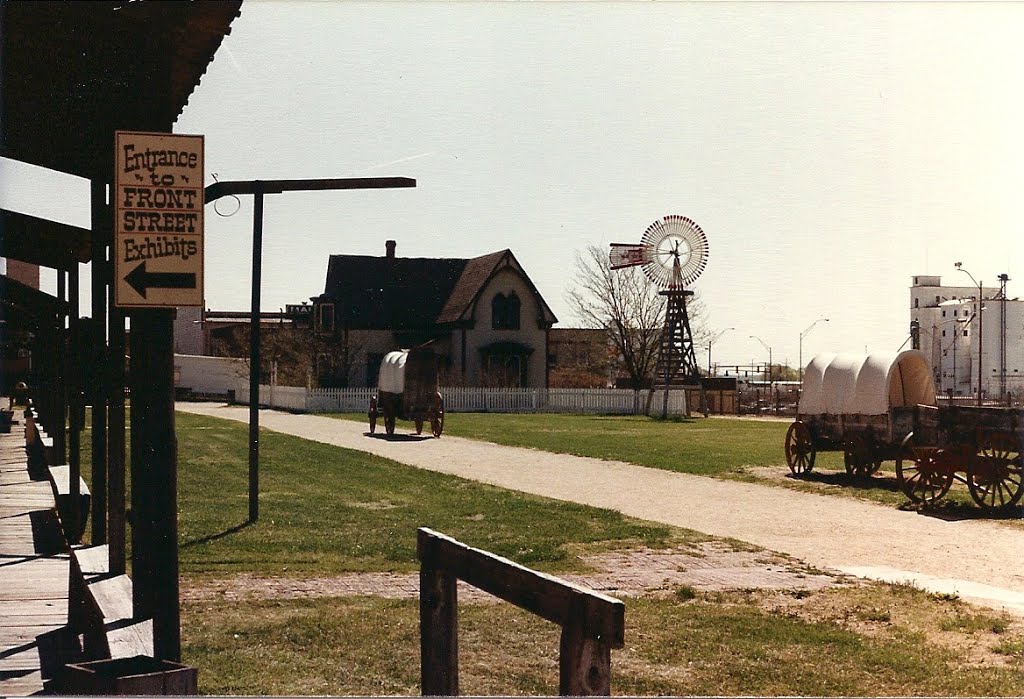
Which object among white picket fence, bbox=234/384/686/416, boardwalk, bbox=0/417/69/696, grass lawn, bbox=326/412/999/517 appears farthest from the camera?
white picket fence, bbox=234/384/686/416

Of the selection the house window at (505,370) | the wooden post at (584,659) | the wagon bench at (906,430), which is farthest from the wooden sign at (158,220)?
the house window at (505,370)

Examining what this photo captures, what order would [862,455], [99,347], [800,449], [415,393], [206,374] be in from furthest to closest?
1. [206,374]
2. [415,393]
3. [800,449]
4. [862,455]
5. [99,347]

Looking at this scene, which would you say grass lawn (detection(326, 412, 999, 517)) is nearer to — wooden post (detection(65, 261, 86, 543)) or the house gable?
wooden post (detection(65, 261, 86, 543))

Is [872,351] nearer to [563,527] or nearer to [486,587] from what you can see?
[563,527]

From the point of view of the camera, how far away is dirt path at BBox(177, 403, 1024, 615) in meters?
10.7

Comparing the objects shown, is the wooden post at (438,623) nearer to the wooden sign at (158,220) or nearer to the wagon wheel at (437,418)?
the wooden sign at (158,220)

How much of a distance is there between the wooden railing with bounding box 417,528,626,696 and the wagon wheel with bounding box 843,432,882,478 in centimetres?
1568

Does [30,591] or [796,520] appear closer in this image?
[30,591]

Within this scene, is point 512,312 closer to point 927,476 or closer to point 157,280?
point 927,476

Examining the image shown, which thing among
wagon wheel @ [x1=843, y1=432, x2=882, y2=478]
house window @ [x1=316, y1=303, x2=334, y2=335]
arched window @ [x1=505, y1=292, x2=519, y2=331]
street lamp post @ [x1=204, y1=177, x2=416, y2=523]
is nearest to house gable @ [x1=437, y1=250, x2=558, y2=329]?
arched window @ [x1=505, y1=292, x2=519, y2=331]

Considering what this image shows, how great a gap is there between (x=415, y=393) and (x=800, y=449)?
1381cm

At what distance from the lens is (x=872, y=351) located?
20.1m

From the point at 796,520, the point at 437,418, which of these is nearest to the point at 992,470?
the point at 796,520

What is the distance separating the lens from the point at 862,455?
1952 centimetres
